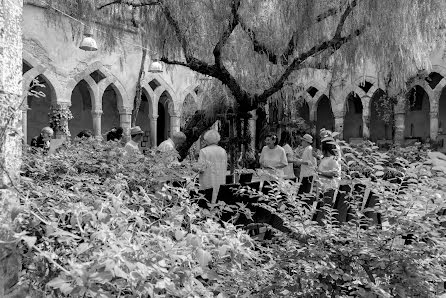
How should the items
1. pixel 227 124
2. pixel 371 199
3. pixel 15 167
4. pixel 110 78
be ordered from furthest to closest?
pixel 110 78 < pixel 227 124 < pixel 371 199 < pixel 15 167

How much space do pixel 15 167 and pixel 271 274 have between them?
1.12m

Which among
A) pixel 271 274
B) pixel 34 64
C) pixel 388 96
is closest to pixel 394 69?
pixel 271 274

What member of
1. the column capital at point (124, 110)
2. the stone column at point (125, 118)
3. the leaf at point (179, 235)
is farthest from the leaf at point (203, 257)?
the column capital at point (124, 110)

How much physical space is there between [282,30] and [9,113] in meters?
5.50

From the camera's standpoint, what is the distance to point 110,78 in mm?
14750

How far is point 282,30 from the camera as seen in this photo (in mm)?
6828

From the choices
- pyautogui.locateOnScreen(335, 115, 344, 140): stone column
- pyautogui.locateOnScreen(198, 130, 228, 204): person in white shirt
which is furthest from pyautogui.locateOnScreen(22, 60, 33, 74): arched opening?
pyautogui.locateOnScreen(335, 115, 344, 140): stone column

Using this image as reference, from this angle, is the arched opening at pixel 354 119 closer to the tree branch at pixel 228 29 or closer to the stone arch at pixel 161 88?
the stone arch at pixel 161 88

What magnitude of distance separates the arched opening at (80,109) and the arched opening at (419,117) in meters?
12.5

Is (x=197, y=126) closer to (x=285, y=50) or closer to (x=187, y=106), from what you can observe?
(x=285, y=50)

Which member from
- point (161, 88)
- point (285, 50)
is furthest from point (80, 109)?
point (285, 50)

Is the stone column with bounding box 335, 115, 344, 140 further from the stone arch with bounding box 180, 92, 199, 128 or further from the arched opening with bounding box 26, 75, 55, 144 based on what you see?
the arched opening with bounding box 26, 75, 55, 144

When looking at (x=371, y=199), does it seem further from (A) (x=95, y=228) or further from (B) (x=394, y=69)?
(B) (x=394, y=69)

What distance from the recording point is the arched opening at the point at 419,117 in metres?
20.1
